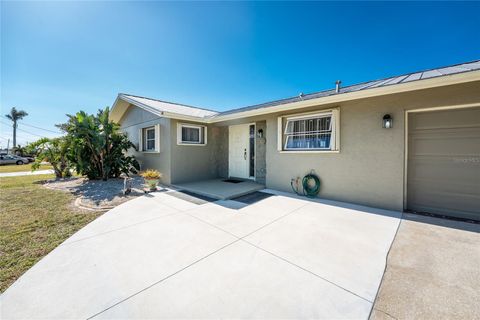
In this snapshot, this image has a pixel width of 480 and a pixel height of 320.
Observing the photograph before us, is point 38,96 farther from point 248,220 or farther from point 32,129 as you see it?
point 32,129

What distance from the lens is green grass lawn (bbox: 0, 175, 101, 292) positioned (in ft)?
8.08

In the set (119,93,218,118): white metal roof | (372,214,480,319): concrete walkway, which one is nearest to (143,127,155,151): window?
(119,93,218,118): white metal roof

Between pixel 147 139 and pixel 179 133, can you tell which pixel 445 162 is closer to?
pixel 179 133

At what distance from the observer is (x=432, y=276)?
7.30 feet

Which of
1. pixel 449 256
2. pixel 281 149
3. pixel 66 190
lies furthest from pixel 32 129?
pixel 449 256

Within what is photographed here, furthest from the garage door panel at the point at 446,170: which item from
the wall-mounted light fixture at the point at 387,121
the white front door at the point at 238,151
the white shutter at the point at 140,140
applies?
the white shutter at the point at 140,140

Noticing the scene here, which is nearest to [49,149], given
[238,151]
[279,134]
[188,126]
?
[188,126]

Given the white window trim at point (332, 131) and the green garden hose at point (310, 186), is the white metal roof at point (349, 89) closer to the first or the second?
the white window trim at point (332, 131)

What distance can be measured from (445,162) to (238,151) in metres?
6.53

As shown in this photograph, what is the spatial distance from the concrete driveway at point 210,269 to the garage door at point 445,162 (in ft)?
4.03

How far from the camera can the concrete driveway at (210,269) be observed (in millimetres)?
1746

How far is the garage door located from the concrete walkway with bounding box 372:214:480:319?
0.82 meters

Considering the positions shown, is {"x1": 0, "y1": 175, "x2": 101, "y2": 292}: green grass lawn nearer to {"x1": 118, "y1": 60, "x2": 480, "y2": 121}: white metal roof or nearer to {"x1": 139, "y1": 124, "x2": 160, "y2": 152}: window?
{"x1": 139, "y1": 124, "x2": 160, "y2": 152}: window

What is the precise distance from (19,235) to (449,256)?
7.04 meters
